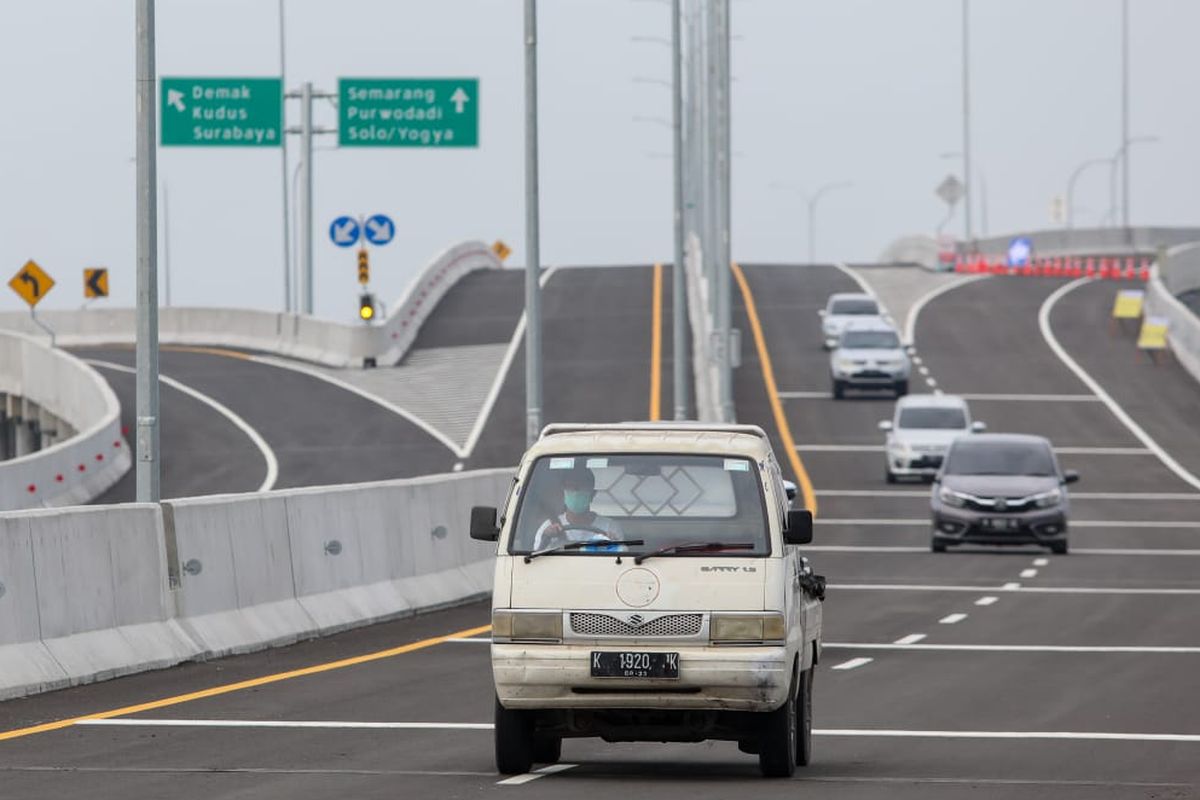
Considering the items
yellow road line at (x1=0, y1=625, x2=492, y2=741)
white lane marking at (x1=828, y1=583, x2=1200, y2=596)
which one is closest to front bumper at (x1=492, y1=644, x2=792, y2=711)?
yellow road line at (x1=0, y1=625, x2=492, y2=741)

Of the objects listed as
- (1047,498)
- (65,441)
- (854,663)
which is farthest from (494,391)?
(854,663)

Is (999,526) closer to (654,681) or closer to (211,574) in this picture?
(211,574)

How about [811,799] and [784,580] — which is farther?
[784,580]

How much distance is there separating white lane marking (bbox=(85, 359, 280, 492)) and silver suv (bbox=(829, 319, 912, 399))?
14.0 meters

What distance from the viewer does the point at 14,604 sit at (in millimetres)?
17125

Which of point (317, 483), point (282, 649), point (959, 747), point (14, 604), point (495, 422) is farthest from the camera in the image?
point (495, 422)

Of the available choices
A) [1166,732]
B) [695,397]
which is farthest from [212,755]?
[695,397]

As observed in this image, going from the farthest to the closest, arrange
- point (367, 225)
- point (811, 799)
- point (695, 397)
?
1. point (367, 225)
2. point (695, 397)
3. point (811, 799)

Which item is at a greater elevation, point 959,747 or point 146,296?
point 146,296

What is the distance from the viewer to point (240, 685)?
18.0m

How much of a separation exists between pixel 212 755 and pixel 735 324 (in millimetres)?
65366

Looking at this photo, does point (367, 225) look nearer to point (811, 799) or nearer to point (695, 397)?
point (695, 397)

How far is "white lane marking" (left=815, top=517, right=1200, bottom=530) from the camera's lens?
135ft

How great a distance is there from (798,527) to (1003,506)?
22041 millimetres
